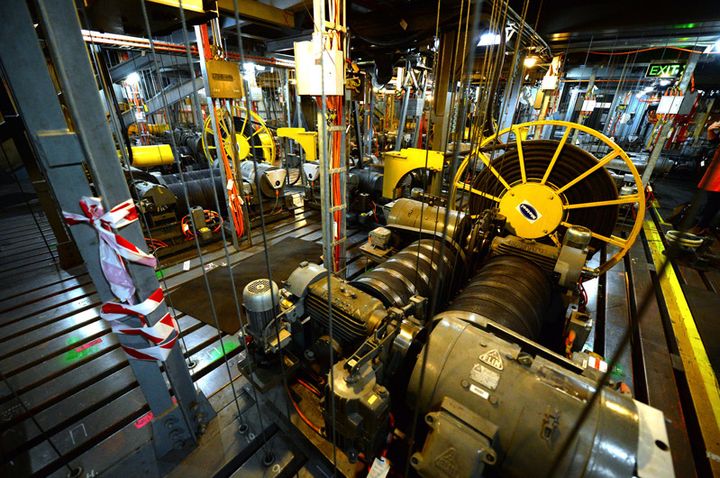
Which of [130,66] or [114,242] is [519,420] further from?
[130,66]

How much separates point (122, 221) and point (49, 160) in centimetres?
27

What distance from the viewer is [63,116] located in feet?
3.30

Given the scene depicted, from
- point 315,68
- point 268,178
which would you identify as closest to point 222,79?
point 315,68

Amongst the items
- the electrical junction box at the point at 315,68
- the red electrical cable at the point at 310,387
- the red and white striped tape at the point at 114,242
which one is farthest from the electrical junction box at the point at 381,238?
the red and white striped tape at the point at 114,242

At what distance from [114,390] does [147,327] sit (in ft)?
4.38

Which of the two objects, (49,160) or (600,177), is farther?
(600,177)

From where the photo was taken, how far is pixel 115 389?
2080mm

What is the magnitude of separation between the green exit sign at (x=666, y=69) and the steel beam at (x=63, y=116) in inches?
426

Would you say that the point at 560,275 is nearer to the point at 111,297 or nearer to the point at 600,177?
the point at 600,177

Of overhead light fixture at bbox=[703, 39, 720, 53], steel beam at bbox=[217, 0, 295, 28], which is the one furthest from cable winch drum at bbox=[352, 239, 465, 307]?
overhead light fixture at bbox=[703, 39, 720, 53]

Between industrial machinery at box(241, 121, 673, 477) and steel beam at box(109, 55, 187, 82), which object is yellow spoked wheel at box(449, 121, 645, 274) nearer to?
industrial machinery at box(241, 121, 673, 477)

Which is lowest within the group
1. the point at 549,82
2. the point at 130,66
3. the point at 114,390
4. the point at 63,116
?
the point at 114,390

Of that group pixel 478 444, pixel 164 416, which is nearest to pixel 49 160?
pixel 164 416

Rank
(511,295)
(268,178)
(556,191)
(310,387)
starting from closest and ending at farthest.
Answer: (310,387) < (511,295) < (556,191) < (268,178)
